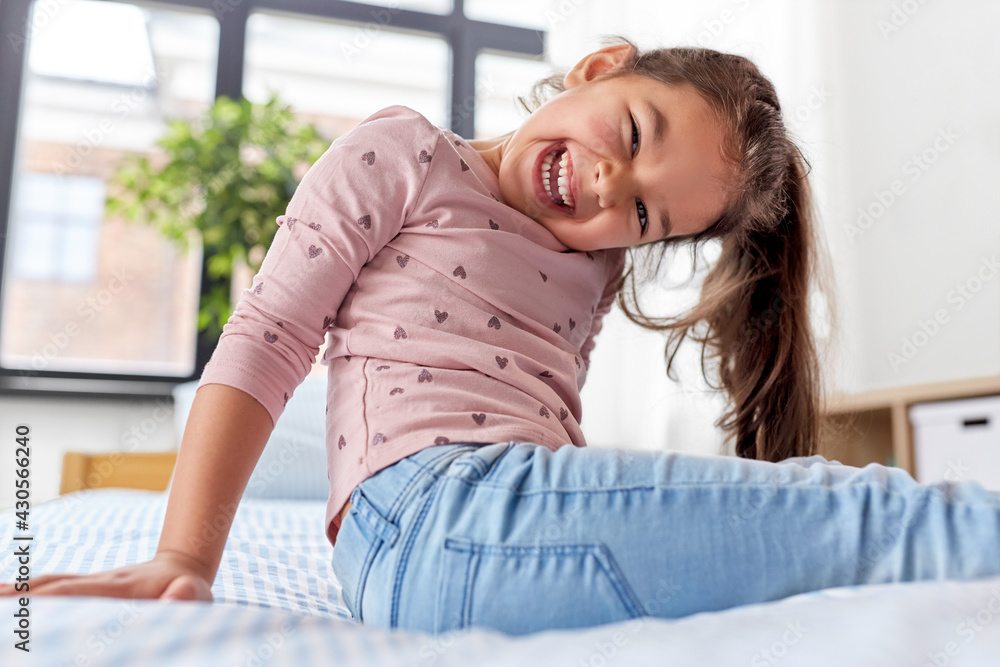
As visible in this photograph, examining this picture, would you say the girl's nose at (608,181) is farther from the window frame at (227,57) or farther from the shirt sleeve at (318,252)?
the window frame at (227,57)

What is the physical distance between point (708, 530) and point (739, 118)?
59 centimetres

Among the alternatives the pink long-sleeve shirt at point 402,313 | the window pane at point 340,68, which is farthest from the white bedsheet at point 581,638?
the window pane at point 340,68

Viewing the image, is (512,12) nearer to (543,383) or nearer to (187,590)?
(543,383)

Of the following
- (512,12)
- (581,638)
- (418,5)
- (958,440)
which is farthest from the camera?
(512,12)

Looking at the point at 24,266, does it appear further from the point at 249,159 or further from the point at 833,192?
the point at 833,192

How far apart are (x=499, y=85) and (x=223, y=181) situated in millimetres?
1358

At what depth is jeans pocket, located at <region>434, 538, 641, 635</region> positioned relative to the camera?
1.76ft

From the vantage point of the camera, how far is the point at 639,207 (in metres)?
0.95

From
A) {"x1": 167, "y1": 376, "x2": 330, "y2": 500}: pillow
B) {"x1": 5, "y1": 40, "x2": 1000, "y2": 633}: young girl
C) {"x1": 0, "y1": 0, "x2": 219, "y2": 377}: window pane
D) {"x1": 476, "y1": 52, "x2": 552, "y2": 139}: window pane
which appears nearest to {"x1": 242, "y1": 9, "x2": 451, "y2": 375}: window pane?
{"x1": 476, "y1": 52, "x2": 552, "y2": 139}: window pane

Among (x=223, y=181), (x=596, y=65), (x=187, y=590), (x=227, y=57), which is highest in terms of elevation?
(x=227, y=57)

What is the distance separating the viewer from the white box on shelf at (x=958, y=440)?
1.48m

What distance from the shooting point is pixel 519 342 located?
32.6 inches

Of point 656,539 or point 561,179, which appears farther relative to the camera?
point 561,179

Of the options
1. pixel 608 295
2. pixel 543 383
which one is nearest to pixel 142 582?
pixel 543 383
